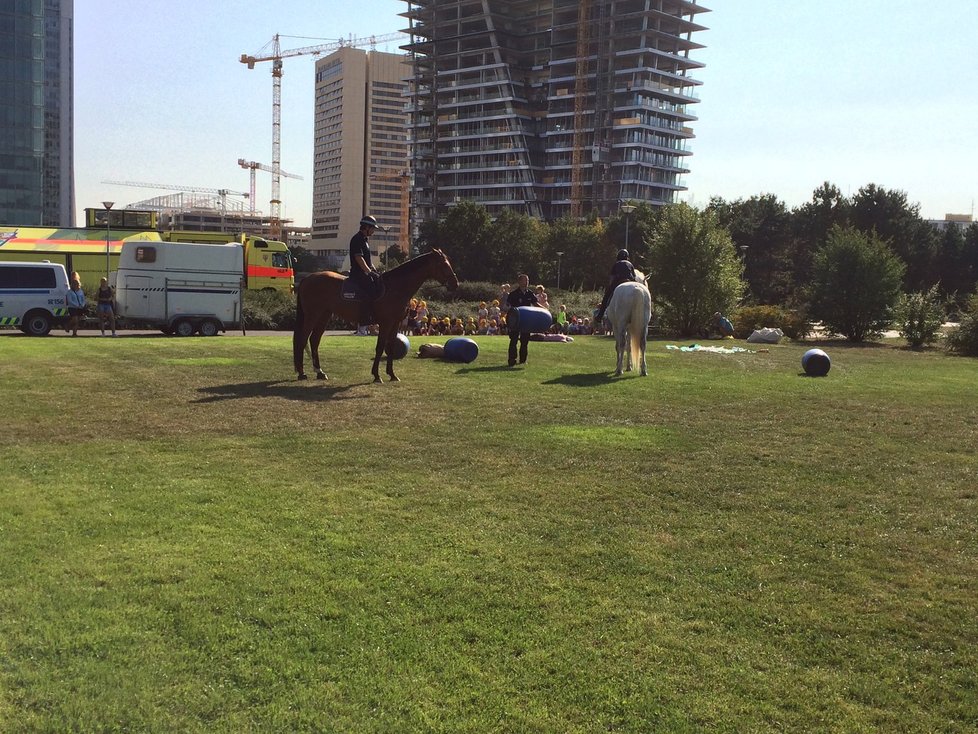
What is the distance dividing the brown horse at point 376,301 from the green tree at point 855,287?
2727 cm

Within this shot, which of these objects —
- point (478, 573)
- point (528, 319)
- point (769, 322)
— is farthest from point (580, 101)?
point (478, 573)

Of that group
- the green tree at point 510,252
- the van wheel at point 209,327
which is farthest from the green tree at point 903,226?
the van wheel at point 209,327

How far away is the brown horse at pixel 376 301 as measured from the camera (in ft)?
46.1

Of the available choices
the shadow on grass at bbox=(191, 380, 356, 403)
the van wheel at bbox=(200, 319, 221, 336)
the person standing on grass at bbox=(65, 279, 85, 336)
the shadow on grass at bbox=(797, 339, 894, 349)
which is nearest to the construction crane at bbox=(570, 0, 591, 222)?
the shadow on grass at bbox=(797, 339, 894, 349)

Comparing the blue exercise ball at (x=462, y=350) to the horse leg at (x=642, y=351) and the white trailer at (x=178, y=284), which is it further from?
the white trailer at (x=178, y=284)

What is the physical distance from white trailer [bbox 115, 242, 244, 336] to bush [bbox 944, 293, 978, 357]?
27018 millimetres

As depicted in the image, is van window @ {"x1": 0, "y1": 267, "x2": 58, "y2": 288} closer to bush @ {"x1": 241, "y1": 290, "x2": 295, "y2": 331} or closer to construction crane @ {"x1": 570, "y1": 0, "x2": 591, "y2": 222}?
bush @ {"x1": 241, "y1": 290, "x2": 295, "y2": 331}

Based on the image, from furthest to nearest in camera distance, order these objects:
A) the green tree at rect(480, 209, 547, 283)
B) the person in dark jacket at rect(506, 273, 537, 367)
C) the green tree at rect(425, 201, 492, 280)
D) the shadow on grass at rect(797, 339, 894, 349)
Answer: the green tree at rect(425, 201, 492, 280) < the green tree at rect(480, 209, 547, 283) < the shadow on grass at rect(797, 339, 894, 349) < the person in dark jacket at rect(506, 273, 537, 367)

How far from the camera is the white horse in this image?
52.4 ft

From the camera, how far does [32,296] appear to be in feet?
83.8

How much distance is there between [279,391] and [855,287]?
102ft

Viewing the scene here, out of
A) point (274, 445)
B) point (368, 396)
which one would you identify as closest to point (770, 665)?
point (274, 445)

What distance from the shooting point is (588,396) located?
13.3m

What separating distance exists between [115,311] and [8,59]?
73715 mm
